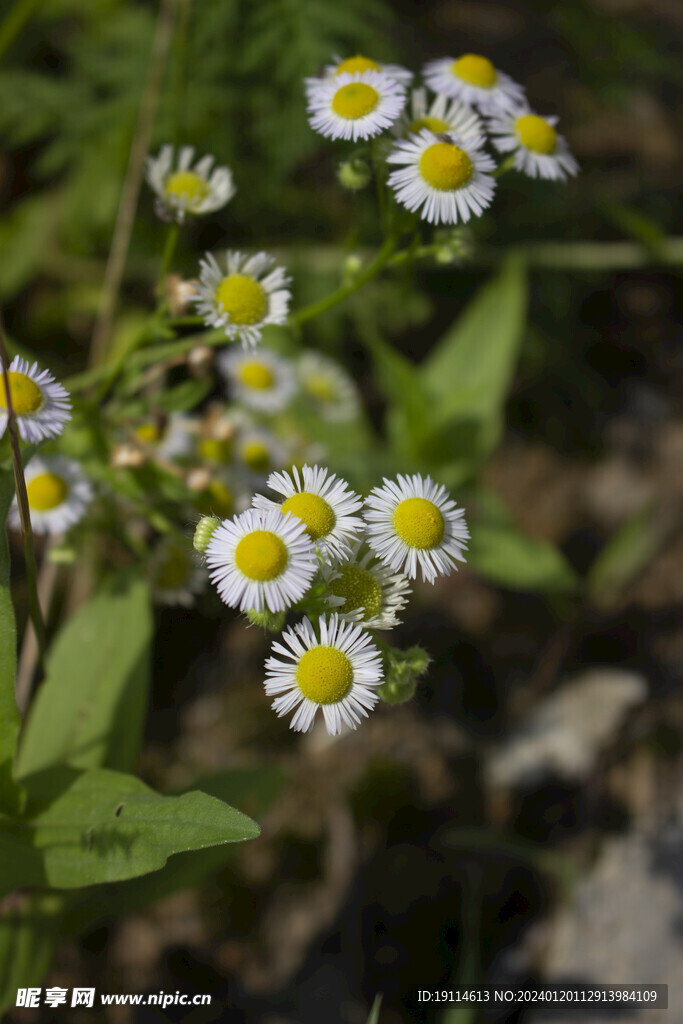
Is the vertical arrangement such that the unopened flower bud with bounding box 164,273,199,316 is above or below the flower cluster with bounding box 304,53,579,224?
below

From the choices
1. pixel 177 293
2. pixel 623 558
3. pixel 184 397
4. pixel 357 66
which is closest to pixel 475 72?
pixel 357 66

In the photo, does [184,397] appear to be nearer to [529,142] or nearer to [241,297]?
[241,297]

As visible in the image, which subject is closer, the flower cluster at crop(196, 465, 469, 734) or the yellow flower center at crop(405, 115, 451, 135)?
the flower cluster at crop(196, 465, 469, 734)

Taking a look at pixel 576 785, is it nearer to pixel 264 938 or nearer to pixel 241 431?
pixel 264 938

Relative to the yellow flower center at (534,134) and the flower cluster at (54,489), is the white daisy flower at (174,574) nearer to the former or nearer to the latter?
the flower cluster at (54,489)

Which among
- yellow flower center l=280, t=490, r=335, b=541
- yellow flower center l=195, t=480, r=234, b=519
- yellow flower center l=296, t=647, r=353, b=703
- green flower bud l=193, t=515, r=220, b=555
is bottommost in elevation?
yellow flower center l=296, t=647, r=353, b=703

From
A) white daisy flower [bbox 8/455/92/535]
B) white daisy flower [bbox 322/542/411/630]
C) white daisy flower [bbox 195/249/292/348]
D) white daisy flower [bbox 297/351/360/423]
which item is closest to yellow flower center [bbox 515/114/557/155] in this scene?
white daisy flower [bbox 195/249/292/348]

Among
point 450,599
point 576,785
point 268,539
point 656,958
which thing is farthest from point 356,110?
point 656,958

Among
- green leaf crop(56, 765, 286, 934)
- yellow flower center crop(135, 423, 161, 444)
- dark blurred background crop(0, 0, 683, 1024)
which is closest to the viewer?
green leaf crop(56, 765, 286, 934)

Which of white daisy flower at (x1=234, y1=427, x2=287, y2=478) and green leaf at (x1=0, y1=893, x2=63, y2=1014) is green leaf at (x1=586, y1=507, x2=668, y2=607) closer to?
white daisy flower at (x1=234, y1=427, x2=287, y2=478)
